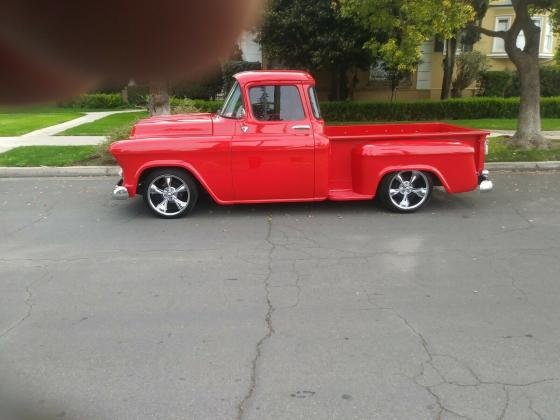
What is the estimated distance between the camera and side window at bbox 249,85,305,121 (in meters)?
6.90

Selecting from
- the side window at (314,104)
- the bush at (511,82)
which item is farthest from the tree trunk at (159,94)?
the bush at (511,82)

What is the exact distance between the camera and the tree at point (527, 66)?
36.2ft

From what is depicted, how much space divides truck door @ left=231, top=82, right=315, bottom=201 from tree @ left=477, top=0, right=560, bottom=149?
21.1ft

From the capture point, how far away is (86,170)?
1019cm

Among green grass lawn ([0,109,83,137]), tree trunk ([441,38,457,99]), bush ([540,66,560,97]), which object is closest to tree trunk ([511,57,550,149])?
tree trunk ([441,38,457,99])

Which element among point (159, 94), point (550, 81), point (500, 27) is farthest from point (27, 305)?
point (500, 27)

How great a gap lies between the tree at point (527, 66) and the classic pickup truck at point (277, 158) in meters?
5.00

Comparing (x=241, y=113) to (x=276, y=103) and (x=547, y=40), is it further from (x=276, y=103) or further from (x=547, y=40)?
(x=547, y=40)

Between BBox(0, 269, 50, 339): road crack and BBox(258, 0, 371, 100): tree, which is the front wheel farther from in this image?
BBox(258, 0, 371, 100): tree

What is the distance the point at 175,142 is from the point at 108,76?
6.33m

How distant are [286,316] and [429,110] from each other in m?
15.4

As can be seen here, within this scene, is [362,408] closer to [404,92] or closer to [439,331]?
[439,331]

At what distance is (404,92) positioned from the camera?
2348 cm

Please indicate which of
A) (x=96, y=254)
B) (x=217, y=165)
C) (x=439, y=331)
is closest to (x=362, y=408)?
(x=439, y=331)
